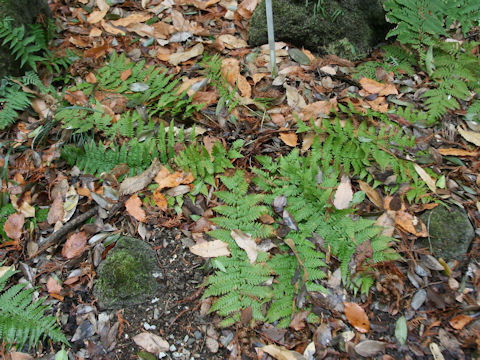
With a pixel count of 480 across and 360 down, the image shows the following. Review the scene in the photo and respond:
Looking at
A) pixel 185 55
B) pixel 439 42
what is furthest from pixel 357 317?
pixel 185 55

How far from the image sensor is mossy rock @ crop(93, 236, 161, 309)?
8.89 ft

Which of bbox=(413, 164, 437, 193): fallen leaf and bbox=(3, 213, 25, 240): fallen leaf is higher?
bbox=(413, 164, 437, 193): fallen leaf

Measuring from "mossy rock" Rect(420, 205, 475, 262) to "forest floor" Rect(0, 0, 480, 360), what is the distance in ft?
0.23

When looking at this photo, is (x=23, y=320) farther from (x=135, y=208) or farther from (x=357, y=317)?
(x=357, y=317)

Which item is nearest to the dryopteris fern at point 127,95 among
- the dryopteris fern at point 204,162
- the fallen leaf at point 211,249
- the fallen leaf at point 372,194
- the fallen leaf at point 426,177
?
the dryopteris fern at point 204,162

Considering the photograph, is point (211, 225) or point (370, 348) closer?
point (370, 348)

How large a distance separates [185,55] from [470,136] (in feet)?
9.28

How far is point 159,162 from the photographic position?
3.21 meters

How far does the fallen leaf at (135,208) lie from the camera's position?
300cm

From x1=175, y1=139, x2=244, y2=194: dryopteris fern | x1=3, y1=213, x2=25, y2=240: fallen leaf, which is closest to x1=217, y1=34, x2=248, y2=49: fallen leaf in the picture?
x1=175, y1=139, x2=244, y2=194: dryopteris fern

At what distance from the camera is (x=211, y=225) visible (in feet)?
9.78

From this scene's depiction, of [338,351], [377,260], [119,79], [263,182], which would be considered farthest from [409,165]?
[119,79]

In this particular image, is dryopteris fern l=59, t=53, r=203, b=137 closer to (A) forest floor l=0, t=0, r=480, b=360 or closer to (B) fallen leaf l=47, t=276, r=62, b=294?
(A) forest floor l=0, t=0, r=480, b=360

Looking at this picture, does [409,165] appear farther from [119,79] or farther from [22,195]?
[22,195]
